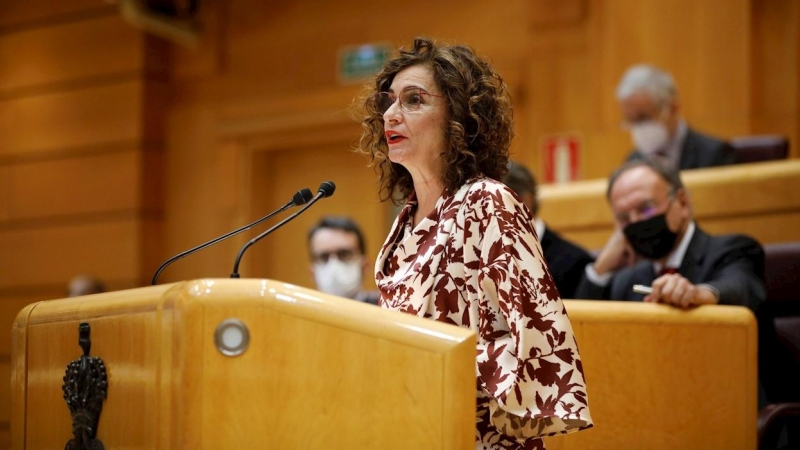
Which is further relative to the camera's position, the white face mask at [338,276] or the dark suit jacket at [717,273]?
the white face mask at [338,276]

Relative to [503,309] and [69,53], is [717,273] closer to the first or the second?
[503,309]

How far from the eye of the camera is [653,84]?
3.58m

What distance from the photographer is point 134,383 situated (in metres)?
1.32

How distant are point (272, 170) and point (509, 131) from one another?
12.6ft

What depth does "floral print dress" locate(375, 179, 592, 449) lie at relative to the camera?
1312 mm

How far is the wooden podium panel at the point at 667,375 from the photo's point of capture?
1.86 meters

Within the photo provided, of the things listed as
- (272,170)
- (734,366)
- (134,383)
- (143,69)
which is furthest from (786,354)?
(143,69)

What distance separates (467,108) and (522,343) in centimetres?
40

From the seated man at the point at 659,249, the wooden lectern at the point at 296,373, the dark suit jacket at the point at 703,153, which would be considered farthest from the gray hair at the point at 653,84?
the wooden lectern at the point at 296,373

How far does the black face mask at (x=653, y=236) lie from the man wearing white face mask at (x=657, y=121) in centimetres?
100

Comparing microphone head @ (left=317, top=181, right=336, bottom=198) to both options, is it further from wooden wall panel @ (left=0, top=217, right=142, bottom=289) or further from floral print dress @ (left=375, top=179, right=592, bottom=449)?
wooden wall panel @ (left=0, top=217, right=142, bottom=289)

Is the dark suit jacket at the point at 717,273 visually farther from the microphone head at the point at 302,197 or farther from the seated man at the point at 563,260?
the microphone head at the point at 302,197

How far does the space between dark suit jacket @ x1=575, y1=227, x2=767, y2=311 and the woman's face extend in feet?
2.89

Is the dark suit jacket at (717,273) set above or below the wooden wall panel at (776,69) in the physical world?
below
